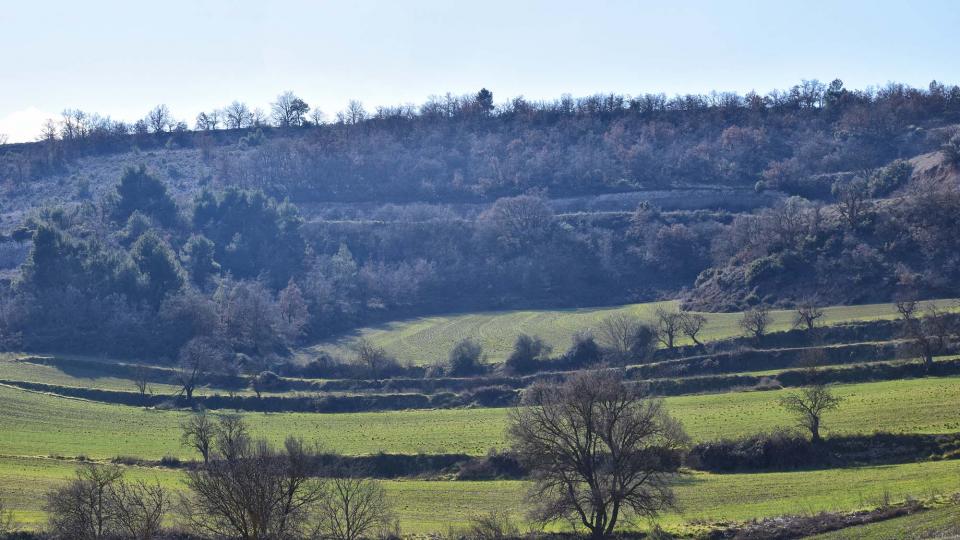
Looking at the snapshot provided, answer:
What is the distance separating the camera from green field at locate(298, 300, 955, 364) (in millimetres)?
83500

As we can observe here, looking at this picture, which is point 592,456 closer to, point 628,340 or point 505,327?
point 628,340

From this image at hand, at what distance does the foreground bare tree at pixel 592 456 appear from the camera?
40031 millimetres

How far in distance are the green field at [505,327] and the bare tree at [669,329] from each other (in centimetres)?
131

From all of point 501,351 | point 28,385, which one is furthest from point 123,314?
point 501,351

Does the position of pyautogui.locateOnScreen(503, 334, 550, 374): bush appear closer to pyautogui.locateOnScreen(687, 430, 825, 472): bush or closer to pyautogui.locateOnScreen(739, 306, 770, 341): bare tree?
pyautogui.locateOnScreen(739, 306, 770, 341): bare tree

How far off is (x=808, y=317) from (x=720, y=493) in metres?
35.7

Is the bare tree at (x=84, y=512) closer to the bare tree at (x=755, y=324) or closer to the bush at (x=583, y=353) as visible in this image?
the bush at (x=583, y=353)

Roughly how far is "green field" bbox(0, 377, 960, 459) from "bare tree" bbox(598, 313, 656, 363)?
1082 cm

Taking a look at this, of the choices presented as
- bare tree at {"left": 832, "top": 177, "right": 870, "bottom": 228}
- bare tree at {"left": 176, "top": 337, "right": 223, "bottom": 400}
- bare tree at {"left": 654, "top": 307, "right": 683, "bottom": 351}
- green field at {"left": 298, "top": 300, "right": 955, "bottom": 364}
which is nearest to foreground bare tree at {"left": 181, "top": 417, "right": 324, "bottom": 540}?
bare tree at {"left": 176, "top": 337, "right": 223, "bottom": 400}

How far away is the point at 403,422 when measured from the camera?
69938 mm

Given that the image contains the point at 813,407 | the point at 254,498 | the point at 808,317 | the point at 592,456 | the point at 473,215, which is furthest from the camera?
the point at 473,215

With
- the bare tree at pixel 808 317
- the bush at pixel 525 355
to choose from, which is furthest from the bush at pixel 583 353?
the bare tree at pixel 808 317

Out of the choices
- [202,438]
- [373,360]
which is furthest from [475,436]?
[373,360]

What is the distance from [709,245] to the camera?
4476 inches
